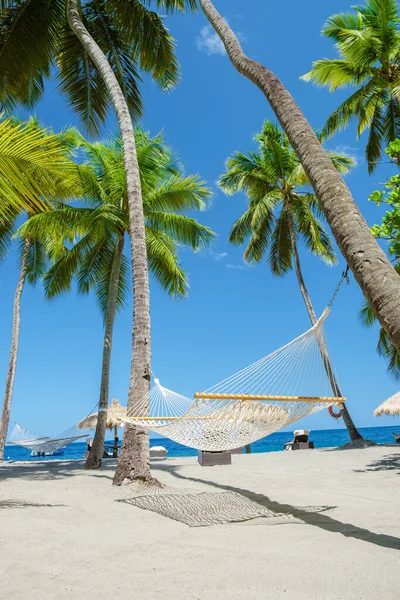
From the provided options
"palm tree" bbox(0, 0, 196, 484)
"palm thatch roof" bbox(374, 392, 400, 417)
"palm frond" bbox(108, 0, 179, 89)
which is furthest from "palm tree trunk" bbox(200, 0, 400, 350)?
"palm thatch roof" bbox(374, 392, 400, 417)

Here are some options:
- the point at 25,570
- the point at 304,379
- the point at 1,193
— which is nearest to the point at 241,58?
the point at 1,193

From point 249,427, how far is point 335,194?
1.84 m

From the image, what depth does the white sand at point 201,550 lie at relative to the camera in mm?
1493

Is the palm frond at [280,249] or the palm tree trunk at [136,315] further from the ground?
the palm frond at [280,249]

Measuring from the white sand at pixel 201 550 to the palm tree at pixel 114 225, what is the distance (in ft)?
11.3

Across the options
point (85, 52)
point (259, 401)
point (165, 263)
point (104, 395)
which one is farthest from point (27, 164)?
point (165, 263)

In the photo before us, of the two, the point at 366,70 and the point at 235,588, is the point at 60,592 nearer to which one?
the point at 235,588

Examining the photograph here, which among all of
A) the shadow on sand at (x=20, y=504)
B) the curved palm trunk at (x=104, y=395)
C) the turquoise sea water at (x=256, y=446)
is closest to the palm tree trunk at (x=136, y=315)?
the shadow on sand at (x=20, y=504)

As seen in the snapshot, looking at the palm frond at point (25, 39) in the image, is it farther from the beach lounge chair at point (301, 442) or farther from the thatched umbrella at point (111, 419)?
the beach lounge chair at point (301, 442)

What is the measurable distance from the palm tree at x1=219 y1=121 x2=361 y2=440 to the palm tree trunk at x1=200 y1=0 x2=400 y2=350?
7.07 meters

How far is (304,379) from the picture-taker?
10.7 ft

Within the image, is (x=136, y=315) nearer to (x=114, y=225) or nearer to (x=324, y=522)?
(x=324, y=522)

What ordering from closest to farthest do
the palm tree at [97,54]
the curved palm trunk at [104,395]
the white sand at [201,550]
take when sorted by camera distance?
the white sand at [201,550], the palm tree at [97,54], the curved palm trunk at [104,395]

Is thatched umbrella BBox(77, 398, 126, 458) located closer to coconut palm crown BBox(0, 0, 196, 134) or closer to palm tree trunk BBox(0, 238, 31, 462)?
palm tree trunk BBox(0, 238, 31, 462)
